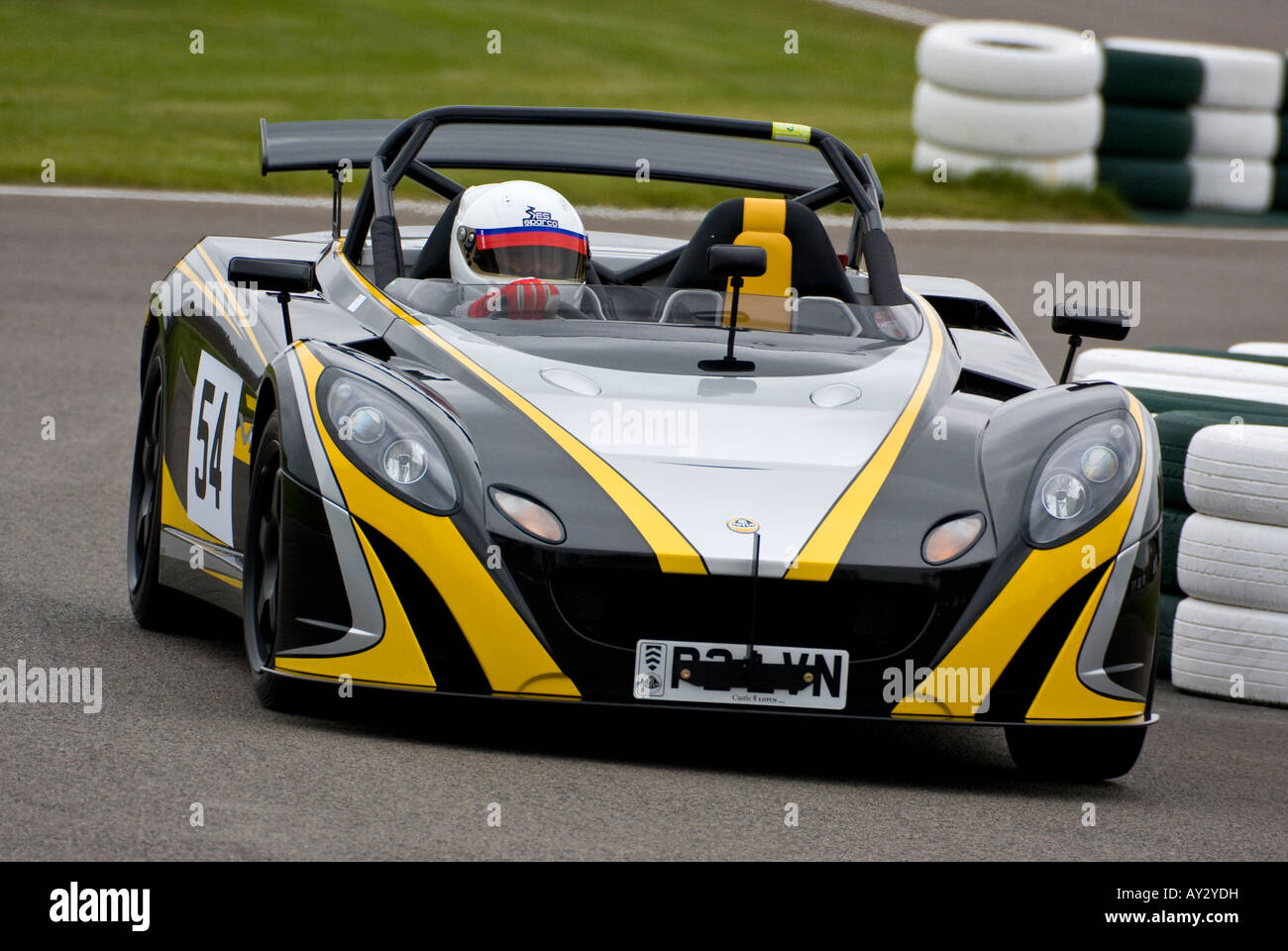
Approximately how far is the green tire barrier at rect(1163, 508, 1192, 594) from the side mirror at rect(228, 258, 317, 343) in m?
2.57

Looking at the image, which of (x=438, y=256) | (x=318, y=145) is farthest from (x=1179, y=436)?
(x=318, y=145)

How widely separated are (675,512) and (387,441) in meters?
0.61

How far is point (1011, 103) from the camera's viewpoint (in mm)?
15430

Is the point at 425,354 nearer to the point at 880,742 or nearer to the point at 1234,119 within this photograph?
the point at 880,742

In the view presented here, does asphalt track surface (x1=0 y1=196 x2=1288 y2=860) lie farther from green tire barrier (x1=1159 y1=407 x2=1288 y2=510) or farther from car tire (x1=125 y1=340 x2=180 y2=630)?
green tire barrier (x1=1159 y1=407 x2=1288 y2=510)

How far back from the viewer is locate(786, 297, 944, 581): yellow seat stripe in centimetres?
436

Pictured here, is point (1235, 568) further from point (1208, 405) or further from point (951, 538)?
point (951, 538)

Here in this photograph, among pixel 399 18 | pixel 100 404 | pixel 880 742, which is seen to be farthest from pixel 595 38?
pixel 880 742

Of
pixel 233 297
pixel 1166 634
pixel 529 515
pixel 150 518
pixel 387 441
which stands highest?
pixel 233 297

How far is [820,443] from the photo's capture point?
15.6ft

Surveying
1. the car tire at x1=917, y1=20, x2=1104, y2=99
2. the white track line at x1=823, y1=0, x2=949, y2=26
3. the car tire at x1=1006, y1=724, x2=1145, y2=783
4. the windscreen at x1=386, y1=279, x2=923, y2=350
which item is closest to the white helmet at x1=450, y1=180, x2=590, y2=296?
the windscreen at x1=386, y1=279, x2=923, y2=350

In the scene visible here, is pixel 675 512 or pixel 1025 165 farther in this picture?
pixel 1025 165

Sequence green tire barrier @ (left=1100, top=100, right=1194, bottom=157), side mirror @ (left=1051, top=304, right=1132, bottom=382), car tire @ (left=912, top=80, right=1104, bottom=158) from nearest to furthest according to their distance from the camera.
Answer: side mirror @ (left=1051, top=304, right=1132, bottom=382), car tire @ (left=912, top=80, right=1104, bottom=158), green tire barrier @ (left=1100, top=100, right=1194, bottom=157)

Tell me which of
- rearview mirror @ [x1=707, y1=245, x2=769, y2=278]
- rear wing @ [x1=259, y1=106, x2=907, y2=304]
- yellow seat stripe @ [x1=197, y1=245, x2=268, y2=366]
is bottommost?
yellow seat stripe @ [x1=197, y1=245, x2=268, y2=366]
